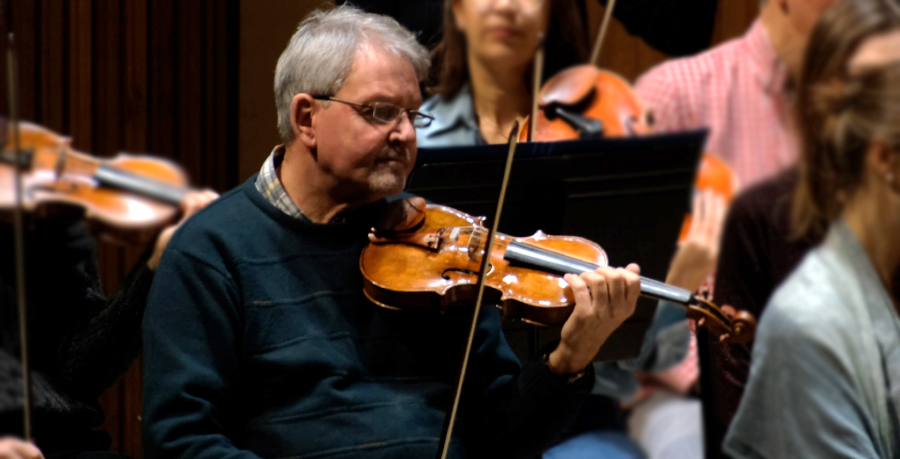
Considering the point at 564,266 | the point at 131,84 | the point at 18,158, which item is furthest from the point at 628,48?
the point at 18,158

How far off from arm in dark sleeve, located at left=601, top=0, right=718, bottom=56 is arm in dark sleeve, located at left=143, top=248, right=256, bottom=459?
780 mm

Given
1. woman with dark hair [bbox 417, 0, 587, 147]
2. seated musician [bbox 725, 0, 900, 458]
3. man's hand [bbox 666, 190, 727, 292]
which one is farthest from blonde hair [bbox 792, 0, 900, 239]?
woman with dark hair [bbox 417, 0, 587, 147]

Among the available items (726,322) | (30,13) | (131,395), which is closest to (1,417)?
(131,395)

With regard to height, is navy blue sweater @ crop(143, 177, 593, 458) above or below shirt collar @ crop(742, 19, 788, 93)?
below

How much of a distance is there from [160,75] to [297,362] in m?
0.57

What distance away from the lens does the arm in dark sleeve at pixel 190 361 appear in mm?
1053

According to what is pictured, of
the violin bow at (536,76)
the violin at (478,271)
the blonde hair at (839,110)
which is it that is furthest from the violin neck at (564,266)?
the violin bow at (536,76)

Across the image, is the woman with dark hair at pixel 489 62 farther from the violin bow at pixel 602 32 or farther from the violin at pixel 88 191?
the violin at pixel 88 191

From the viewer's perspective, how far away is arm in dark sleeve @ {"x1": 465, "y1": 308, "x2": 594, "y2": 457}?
117cm

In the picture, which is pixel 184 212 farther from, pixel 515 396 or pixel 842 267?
pixel 842 267

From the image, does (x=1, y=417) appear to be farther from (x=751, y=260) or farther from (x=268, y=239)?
(x=751, y=260)

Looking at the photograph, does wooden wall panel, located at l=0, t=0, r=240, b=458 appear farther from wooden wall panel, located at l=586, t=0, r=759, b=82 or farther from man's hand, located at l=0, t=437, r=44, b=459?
wooden wall panel, located at l=586, t=0, r=759, b=82

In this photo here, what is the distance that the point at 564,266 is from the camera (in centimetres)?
119

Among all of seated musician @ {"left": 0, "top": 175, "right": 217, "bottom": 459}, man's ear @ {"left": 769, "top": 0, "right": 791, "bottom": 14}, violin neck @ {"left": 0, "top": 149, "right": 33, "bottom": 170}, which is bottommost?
seated musician @ {"left": 0, "top": 175, "right": 217, "bottom": 459}
